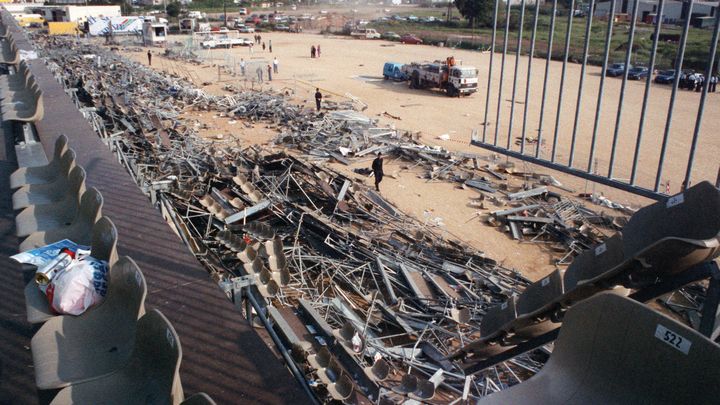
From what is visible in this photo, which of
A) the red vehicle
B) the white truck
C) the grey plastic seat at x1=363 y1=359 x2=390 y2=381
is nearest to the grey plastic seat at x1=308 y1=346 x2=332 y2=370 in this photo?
the grey plastic seat at x1=363 y1=359 x2=390 y2=381

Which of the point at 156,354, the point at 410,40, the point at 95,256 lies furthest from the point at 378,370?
the point at 410,40

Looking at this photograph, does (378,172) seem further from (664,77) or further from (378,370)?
(664,77)

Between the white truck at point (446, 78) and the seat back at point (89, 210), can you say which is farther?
the white truck at point (446, 78)

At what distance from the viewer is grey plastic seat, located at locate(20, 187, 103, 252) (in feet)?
15.5

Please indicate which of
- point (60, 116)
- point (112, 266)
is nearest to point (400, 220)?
point (60, 116)

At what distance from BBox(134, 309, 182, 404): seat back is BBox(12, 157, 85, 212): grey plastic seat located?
279cm

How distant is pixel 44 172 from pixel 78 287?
3446 mm

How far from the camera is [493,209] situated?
51.5 ft

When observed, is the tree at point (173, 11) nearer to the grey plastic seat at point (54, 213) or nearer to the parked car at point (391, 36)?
the parked car at point (391, 36)

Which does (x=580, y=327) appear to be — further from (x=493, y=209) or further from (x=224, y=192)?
(x=493, y=209)

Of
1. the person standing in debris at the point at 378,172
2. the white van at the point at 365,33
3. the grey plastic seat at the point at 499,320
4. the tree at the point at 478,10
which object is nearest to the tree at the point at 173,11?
the white van at the point at 365,33

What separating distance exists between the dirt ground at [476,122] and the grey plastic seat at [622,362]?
525cm

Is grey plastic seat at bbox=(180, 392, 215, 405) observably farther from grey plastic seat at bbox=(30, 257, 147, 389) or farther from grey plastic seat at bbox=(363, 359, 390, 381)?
grey plastic seat at bbox=(363, 359, 390, 381)

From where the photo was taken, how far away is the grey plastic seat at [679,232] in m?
3.21
